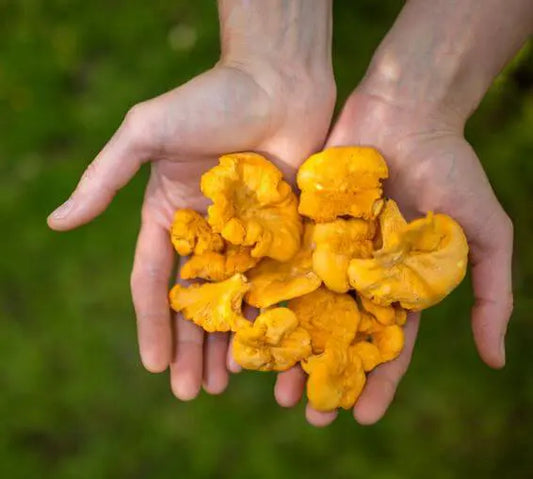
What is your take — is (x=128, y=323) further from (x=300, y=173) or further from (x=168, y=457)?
(x=300, y=173)

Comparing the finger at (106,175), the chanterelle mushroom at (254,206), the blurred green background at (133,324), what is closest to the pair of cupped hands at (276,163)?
the finger at (106,175)

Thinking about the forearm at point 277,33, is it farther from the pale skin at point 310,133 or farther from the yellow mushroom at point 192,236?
the yellow mushroom at point 192,236

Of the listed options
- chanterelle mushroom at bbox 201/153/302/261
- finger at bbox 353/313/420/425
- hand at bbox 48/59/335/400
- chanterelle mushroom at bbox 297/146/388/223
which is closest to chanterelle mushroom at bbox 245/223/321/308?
chanterelle mushroom at bbox 201/153/302/261

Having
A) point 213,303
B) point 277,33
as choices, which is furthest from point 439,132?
point 213,303

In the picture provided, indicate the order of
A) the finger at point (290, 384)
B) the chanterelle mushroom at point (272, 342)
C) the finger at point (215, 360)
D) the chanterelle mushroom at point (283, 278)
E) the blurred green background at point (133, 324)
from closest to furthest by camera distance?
the chanterelle mushroom at point (272, 342)
the chanterelle mushroom at point (283, 278)
the finger at point (290, 384)
the finger at point (215, 360)
the blurred green background at point (133, 324)

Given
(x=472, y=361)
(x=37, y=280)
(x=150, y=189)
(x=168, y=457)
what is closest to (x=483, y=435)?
(x=472, y=361)

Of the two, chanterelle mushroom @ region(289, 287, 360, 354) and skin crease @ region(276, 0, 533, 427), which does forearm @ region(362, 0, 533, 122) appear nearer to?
skin crease @ region(276, 0, 533, 427)

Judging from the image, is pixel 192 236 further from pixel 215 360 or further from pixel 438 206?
pixel 438 206
